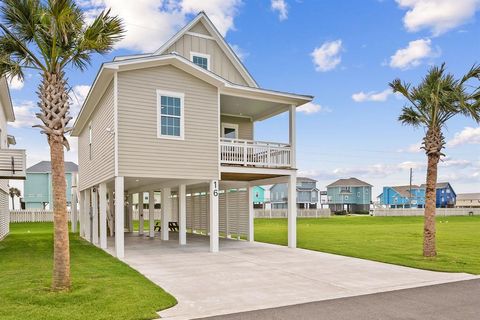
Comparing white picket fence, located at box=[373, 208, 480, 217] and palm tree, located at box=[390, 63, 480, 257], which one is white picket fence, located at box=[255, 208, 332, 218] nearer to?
white picket fence, located at box=[373, 208, 480, 217]

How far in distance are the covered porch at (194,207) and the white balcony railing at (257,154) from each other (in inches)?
16.2

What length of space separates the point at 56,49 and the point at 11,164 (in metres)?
7.75

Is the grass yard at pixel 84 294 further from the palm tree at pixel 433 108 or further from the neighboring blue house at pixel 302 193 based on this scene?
the neighboring blue house at pixel 302 193

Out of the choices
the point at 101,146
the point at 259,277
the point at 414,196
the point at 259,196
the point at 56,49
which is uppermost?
the point at 56,49

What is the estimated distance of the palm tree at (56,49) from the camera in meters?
8.40

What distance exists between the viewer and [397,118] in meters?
14.7

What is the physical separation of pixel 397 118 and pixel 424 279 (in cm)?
658

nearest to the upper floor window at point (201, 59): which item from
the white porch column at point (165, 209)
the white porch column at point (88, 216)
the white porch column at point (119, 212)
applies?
the white porch column at point (165, 209)

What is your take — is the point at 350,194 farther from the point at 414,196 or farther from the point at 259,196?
the point at 259,196

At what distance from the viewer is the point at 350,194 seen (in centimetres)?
8494

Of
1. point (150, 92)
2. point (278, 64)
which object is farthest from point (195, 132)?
point (278, 64)

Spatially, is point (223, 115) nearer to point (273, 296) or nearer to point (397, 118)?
point (397, 118)

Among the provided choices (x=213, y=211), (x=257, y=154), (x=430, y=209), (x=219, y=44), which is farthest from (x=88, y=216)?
(x=430, y=209)

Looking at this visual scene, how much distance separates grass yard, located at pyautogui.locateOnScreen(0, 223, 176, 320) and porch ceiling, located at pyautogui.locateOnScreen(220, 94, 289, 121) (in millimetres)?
8449
